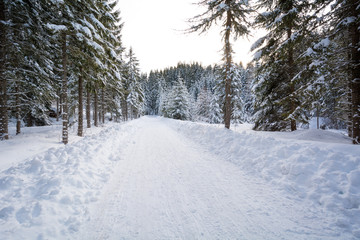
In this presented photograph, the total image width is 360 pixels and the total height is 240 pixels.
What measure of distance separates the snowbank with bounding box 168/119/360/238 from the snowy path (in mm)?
300

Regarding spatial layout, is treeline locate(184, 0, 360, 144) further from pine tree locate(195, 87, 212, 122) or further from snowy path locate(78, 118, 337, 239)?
pine tree locate(195, 87, 212, 122)

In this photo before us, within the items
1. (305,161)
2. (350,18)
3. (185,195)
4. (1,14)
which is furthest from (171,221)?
(1,14)

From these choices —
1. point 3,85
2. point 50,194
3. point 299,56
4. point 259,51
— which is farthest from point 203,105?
point 50,194

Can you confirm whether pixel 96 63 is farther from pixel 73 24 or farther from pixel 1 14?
pixel 1 14

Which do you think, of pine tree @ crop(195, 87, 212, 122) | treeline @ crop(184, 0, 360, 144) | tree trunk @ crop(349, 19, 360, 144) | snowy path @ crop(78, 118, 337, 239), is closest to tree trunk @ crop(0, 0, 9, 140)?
snowy path @ crop(78, 118, 337, 239)

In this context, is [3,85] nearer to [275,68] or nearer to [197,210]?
[197,210]

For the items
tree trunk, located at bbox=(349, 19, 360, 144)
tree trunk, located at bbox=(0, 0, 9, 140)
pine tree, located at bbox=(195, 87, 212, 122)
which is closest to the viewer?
tree trunk, located at bbox=(349, 19, 360, 144)

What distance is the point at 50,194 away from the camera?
326cm

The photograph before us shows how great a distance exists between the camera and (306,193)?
11.5 ft

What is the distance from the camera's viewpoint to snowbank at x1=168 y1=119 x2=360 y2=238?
2.95 meters

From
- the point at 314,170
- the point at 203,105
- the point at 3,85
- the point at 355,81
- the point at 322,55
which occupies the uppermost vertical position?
the point at 203,105

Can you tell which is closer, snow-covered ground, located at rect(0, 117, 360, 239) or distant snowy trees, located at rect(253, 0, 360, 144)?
snow-covered ground, located at rect(0, 117, 360, 239)

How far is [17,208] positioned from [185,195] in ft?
10.7

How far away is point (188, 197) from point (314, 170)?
3.23 meters
